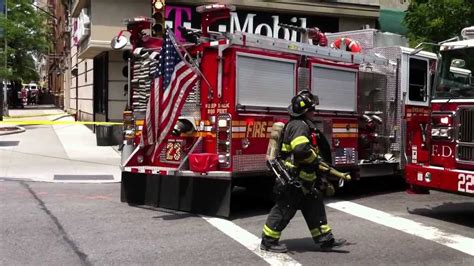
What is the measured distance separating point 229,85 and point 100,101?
46.8 ft

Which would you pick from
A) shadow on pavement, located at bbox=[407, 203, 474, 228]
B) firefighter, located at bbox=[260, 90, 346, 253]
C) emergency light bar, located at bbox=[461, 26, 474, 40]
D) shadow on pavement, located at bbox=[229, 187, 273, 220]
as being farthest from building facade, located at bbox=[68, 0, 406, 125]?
firefighter, located at bbox=[260, 90, 346, 253]

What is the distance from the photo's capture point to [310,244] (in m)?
6.67

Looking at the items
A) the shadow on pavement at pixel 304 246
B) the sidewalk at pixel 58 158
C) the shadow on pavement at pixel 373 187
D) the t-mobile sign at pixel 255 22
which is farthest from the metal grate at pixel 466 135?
the t-mobile sign at pixel 255 22

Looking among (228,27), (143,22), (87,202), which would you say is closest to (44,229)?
(87,202)

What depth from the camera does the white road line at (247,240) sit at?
19.4 feet

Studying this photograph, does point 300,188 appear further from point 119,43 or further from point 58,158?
point 58,158

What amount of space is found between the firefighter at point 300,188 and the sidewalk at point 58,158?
668cm

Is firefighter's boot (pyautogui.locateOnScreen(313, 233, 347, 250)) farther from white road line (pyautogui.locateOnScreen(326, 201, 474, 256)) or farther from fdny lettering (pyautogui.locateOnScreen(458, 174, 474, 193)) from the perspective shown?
fdny lettering (pyautogui.locateOnScreen(458, 174, 474, 193))

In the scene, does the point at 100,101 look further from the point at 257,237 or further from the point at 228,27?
the point at 257,237

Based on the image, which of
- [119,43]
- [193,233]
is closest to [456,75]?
[193,233]

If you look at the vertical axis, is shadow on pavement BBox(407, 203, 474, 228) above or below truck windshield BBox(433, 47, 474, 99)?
below

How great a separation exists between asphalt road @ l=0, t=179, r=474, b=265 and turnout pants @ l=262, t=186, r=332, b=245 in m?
0.23

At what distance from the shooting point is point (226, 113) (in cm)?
784

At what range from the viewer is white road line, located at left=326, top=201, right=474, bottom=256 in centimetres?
675
